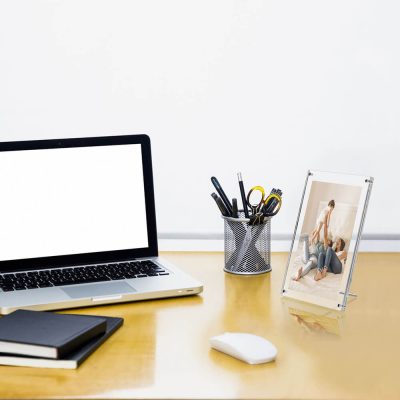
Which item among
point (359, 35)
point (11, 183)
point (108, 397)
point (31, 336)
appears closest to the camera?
point (108, 397)

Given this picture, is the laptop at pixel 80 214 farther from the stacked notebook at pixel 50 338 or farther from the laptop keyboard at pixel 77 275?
the stacked notebook at pixel 50 338

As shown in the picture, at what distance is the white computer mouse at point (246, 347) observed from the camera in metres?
1.08

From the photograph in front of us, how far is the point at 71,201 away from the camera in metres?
1.55

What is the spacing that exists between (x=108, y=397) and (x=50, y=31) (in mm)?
1010

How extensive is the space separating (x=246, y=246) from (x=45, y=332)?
558mm

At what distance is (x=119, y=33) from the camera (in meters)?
1.73

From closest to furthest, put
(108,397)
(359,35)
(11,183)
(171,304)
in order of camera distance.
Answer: (108,397)
(171,304)
(11,183)
(359,35)

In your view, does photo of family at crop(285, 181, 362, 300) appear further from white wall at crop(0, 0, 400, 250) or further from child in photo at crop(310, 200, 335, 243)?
white wall at crop(0, 0, 400, 250)

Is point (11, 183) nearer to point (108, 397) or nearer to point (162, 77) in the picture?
point (162, 77)

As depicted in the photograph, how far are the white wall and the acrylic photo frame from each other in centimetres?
31

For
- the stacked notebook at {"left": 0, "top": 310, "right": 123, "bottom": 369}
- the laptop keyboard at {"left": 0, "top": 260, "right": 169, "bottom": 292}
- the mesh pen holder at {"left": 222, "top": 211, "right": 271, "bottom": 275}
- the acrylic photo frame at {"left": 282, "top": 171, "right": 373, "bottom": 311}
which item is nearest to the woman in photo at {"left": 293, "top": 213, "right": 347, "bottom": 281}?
the acrylic photo frame at {"left": 282, "top": 171, "right": 373, "bottom": 311}

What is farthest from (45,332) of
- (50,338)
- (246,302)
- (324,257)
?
(324,257)

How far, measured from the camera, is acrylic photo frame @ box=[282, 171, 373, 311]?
136 cm

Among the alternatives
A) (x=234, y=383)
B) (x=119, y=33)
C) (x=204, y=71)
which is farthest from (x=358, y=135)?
(x=234, y=383)
